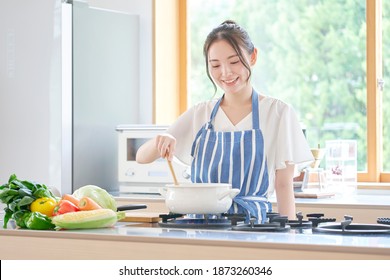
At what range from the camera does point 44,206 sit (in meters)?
2.19

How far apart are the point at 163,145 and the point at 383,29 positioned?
2.31 m

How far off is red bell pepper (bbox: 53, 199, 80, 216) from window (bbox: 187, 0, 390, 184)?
8.01ft

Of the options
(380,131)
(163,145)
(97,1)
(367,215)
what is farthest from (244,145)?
(97,1)

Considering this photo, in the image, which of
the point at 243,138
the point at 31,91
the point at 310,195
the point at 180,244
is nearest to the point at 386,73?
the point at 310,195

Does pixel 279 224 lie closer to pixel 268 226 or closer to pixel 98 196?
pixel 268 226

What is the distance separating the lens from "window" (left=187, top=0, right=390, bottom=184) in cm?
429

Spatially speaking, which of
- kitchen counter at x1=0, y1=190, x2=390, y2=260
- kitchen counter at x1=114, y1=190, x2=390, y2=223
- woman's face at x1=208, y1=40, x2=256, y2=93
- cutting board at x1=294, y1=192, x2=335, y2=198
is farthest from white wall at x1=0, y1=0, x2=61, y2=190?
kitchen counter at x1=0, y1=190, x2=390, y2=260

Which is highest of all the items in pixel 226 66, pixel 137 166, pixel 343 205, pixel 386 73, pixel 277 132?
pixel 386 73

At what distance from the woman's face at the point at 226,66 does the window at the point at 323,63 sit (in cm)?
190

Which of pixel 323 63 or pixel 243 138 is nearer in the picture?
pixel 243 138

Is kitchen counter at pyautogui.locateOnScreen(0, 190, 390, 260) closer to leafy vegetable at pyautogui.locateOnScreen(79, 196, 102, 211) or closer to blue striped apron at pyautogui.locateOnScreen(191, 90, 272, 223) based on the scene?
leafy vegetable at pyautogui.locateOnScreen(79, 196, 102, 211)

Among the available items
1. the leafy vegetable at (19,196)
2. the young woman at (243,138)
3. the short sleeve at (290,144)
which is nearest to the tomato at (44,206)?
the leafy vegetable at (19,196)

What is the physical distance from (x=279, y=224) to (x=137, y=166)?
2210 mm

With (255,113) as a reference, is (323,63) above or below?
above
